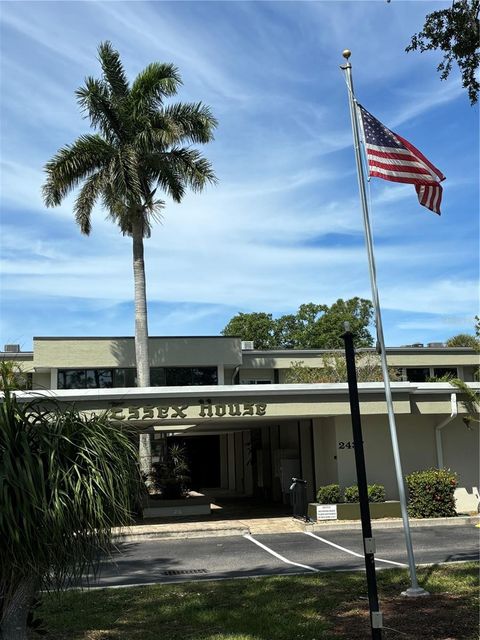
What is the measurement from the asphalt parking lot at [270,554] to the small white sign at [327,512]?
971 mm

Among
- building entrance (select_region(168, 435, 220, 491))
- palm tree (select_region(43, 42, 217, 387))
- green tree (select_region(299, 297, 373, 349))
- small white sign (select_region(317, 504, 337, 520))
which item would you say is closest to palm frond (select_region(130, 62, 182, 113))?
palm tree (select_region(43, 42, 217, 387))

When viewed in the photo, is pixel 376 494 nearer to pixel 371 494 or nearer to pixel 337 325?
pixel 371 494

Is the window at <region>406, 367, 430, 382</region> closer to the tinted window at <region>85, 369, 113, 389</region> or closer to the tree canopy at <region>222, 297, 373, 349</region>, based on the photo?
the tinted window at <region>85, 369, 113, 389</region>

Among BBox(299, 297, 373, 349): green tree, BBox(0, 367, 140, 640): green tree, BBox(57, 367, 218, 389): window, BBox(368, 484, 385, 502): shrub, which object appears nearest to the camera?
BBox(0, 367, 140, 640): green tree

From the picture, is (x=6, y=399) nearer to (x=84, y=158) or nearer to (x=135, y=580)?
(x=135, y=580)

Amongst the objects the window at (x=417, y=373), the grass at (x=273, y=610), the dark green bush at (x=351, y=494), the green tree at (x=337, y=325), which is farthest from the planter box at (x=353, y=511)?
the green tree at (x=337, y=325)

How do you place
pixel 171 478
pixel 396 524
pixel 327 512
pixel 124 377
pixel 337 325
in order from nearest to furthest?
pixel 396 524 → pixel 327 512 → pixel 171 478 → pixel 124 377 → pixel 337 325

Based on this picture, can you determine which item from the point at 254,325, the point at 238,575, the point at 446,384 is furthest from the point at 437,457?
the point at 254,325

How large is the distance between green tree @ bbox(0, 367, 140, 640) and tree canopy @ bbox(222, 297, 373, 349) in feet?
175

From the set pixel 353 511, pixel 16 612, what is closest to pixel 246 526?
pixel 353 511

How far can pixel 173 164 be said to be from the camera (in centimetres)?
2305

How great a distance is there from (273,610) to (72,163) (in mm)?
17820

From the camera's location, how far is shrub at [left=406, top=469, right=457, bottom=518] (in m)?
17.4

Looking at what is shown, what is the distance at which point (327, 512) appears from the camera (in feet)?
57.0
